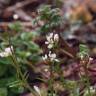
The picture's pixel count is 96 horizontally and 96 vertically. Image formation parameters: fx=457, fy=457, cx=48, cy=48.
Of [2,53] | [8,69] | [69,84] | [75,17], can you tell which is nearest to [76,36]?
[75,17]

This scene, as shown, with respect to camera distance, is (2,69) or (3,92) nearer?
(3,92)

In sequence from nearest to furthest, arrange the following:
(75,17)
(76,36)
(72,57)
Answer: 1. (72,57)
2. (76,36)
3. (75,17)

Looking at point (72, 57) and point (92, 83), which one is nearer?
point (92, 83)

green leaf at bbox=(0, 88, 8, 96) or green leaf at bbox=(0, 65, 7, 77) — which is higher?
green leaf at bbox=(0, 65, 7, 77)

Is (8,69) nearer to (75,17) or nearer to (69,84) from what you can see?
(69,84)

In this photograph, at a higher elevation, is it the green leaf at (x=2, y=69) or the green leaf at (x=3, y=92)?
the green leaf at (x=2, y=69)

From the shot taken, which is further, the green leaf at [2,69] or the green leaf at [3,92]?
the green leaf at [2,69]

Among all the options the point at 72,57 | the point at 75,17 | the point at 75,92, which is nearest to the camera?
the point at 75,92

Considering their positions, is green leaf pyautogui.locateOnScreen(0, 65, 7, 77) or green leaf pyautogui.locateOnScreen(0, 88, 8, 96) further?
green leaf pyautogui.locateOnScreen(0, 65, 7, 77)

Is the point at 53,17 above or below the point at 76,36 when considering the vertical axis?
above
